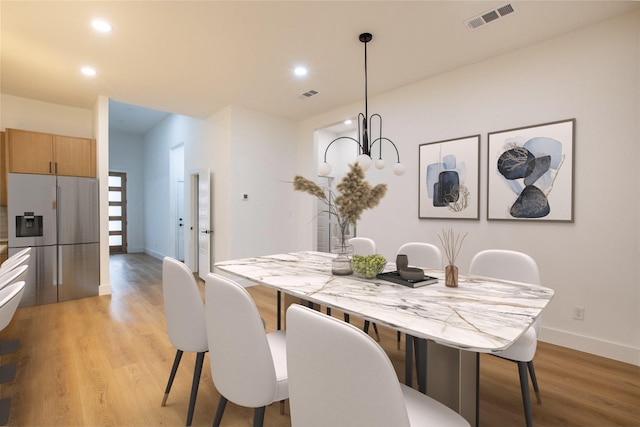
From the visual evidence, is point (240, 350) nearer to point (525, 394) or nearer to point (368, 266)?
point (368, 266)

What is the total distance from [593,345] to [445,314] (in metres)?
2.40

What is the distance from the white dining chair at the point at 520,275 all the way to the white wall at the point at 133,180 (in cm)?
876

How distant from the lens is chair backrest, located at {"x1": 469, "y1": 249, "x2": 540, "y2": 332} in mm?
1935

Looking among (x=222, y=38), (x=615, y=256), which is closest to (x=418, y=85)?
(x=222, y=38)

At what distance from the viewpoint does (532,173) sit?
288 cm

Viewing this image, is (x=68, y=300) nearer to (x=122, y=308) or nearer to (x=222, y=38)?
(x=122, y=308)

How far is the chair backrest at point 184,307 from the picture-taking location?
5.13 feet

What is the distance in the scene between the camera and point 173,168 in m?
7.00

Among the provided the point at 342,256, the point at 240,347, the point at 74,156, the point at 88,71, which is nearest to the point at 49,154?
the point at 74,156

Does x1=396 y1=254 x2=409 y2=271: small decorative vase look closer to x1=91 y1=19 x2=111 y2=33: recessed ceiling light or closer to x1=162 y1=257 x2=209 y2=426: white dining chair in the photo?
x1=162 y1=257 x2=209 y2=426: white dining chair

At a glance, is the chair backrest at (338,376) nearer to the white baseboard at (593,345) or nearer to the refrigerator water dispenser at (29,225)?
A: the white baseboard at (593,345)

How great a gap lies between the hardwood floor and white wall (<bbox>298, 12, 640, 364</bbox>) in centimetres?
35

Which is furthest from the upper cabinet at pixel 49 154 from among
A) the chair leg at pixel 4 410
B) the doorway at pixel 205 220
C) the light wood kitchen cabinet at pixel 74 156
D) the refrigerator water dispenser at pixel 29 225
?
the chair leg at pixel 4 410

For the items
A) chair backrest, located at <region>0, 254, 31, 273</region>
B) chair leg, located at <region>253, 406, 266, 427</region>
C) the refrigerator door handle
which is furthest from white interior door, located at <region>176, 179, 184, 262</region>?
chair leg, located at <region>253, 406, 266, 427</region>
